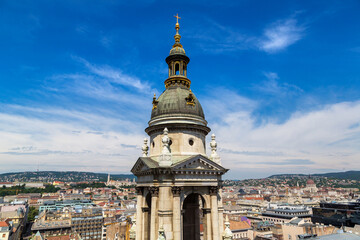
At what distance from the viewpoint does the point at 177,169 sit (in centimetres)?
2180

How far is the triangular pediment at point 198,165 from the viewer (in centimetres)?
2195

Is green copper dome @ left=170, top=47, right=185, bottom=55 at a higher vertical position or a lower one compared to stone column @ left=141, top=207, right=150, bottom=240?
higher

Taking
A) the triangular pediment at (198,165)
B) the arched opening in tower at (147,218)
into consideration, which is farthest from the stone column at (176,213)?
the arched opening in tower at (147,218)

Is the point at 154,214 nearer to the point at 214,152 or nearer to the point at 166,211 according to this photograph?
the point at 166,211

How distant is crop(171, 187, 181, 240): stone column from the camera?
2077 centimetres

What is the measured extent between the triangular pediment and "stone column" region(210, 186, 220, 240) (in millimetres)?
1808

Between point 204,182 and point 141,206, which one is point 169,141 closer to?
point 204,182

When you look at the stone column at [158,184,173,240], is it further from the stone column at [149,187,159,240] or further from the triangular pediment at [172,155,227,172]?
the triangular pediment at [172,155,227,172]

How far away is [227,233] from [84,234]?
446ft

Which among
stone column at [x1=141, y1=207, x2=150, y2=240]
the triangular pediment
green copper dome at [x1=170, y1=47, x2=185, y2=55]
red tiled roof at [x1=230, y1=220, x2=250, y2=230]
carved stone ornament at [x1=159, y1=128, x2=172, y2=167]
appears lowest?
red tiled roof at [x1=230, y1=220, x2=250, y2=230]

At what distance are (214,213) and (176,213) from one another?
382 cm

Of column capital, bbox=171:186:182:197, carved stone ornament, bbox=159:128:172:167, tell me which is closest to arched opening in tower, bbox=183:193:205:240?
column capital, bbox=171:186:182:197

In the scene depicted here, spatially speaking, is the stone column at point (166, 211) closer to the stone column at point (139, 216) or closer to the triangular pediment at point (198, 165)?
the triangular pediment at point (198, 165)

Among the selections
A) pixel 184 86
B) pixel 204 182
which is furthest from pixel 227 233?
pixel 184 86
